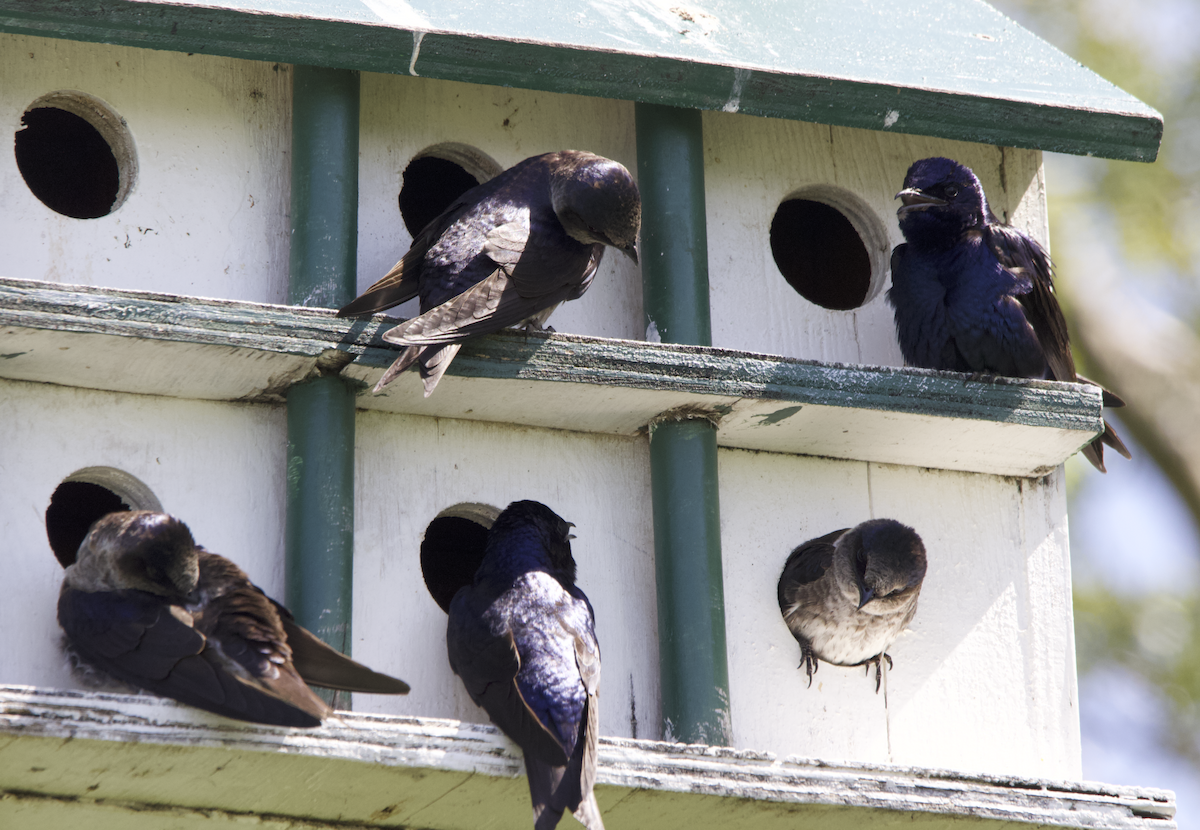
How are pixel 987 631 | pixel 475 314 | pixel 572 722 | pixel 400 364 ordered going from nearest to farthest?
pixel 572 722 → pixel 400 364 → pixel 475 314 → pixel 987 631

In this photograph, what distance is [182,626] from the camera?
9.98 feet

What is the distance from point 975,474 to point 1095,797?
952 mm

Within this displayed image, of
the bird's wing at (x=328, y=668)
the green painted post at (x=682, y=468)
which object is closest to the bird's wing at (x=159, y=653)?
the bird's wing at (x=328, y=668)

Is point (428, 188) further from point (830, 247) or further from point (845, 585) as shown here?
point (845, 585)

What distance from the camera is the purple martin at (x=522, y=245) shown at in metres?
3.50

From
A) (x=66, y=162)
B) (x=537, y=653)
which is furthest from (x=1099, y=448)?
(x=66, y=162)

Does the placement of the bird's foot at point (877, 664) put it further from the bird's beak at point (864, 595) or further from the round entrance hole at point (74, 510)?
the round entrance hole at point (74, 510)

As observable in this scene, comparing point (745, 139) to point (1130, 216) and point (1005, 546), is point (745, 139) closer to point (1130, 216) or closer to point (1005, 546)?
point (1005, 546)

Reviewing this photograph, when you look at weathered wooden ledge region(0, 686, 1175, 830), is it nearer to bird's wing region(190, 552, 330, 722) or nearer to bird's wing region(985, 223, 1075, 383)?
bird's wing region(190, 552, 330, 722)

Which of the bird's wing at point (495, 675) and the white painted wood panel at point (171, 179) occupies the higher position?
the white painted wood panel at point (171, 179)

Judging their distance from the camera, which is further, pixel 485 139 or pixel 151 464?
pixel 485 139

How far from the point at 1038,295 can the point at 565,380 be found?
4.17 feet

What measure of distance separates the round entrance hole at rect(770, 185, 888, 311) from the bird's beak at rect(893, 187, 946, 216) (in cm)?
20

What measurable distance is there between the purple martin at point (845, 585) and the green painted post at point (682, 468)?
8.3 inches
